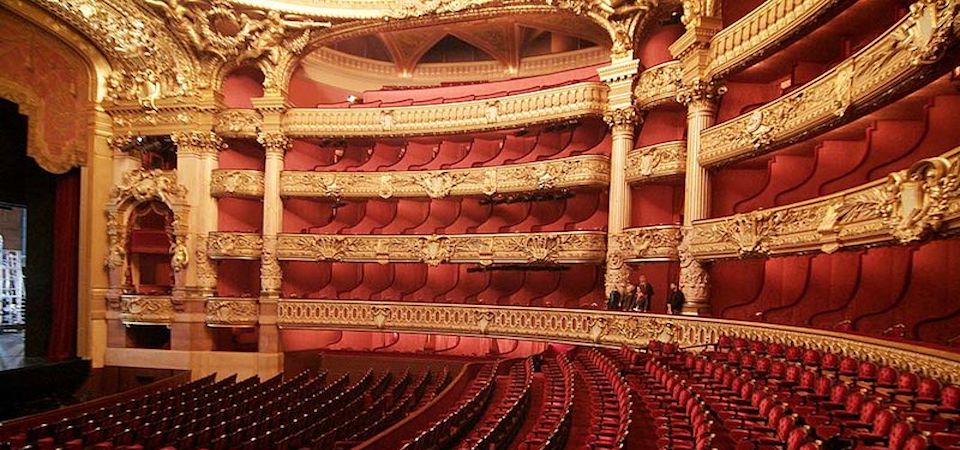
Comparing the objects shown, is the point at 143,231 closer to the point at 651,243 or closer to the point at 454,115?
the point at 454,115

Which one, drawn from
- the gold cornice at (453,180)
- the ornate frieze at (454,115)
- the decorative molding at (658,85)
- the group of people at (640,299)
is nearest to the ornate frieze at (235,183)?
the gold cornice at (453,180)

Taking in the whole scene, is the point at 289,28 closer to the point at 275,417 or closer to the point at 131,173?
the point at 131,173

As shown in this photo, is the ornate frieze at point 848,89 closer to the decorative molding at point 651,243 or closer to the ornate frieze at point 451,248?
the decorative molding at point 651,243

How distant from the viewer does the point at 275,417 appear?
22.9 feet

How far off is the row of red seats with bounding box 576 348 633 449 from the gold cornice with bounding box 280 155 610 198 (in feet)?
12.6

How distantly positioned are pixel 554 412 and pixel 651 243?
4726 mm

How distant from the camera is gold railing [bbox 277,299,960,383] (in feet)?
17.2

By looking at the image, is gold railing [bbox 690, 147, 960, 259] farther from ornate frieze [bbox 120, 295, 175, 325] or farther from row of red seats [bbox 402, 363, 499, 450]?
ornate frieze [bbox 120, 295, 175, 325]

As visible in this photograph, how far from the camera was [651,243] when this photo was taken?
10414mm

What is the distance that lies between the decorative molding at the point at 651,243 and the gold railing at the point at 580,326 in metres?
1.05

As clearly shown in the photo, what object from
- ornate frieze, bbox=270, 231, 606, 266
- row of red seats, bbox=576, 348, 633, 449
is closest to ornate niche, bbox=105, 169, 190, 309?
ornate frieze, bbox=270, 231, 606, 266

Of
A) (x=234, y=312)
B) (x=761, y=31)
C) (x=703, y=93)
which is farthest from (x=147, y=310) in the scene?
(x=761, y=31)

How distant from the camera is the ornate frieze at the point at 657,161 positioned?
34.3 ft

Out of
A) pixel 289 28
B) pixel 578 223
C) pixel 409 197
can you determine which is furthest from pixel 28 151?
pixel 578 223
